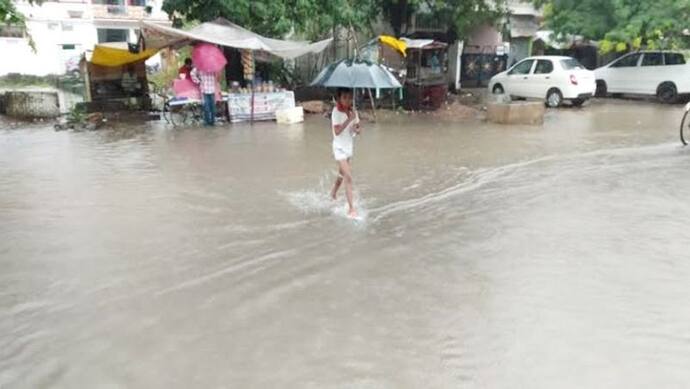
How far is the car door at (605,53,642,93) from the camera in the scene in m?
19.4

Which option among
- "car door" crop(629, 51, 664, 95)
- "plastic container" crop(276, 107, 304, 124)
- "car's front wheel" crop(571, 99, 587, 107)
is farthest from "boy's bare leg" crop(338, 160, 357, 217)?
"car door" crop(629, 51, 664, 95)

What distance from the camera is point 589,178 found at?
336 inches

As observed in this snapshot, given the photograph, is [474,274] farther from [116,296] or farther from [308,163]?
[308,163]

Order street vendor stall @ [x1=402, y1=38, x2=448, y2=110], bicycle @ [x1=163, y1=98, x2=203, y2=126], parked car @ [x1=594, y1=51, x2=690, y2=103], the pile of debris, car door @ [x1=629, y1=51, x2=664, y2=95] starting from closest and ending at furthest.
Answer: the pile of debris < bicycle @ [x1=163, y1=98, x2=203, y2=126] < street vendor stall @ [x1=402, y1=38, x2=448, y2=110] < parked car @ [x1=594, y1=51, x2=690, y2=103] < car door @ [x1=629, y1=51, x2=664, y2=95]

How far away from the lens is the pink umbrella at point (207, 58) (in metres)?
13.5

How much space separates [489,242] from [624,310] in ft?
5.46

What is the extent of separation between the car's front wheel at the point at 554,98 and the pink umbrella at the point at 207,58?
9.79 meters

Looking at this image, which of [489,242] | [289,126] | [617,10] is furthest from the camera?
[617,10]

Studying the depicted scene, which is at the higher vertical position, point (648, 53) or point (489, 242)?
point (648, 53)

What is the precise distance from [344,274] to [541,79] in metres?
14.9

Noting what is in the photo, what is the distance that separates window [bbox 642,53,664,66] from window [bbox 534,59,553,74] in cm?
349

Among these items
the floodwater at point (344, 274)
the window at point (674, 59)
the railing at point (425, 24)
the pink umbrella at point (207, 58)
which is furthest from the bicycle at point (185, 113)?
the window at point (674, 59)

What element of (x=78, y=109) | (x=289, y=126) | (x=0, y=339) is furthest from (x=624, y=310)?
(x=78, y=109)

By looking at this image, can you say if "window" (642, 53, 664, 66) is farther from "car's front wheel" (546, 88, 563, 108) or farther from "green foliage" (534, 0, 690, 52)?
"car's front wheel" (546, 88, 563, 108)
